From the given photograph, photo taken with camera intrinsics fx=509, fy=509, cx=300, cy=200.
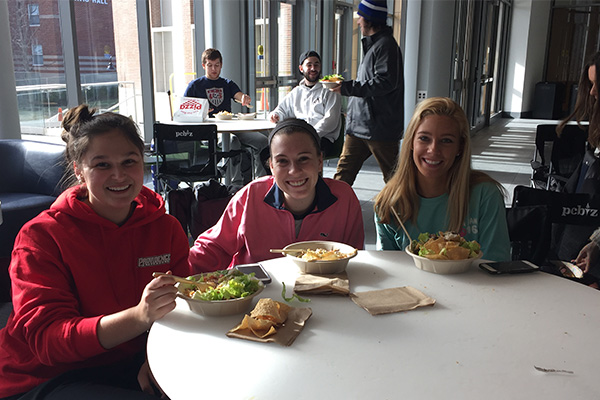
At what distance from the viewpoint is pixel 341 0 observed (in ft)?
26.5

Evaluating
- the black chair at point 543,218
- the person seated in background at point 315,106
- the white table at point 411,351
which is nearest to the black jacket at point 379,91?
the person seated in background at point 315,106

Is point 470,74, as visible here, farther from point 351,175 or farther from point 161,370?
point 161,370

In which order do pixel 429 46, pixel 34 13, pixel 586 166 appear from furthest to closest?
pixel 429 46 < pixel 34 13 < pixel 586 166

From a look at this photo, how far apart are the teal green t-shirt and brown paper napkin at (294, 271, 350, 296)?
0.58 meters

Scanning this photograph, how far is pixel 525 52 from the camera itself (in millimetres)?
13195

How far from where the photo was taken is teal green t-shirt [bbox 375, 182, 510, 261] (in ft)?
5.82

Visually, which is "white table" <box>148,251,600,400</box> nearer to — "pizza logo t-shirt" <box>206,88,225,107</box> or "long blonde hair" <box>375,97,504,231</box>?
"long blonde hair" <box>375,97,504,231</box>

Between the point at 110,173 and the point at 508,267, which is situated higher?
the point at 110,173

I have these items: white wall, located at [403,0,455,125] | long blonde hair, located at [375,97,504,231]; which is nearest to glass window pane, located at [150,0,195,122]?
white wall, located at [403,0,455,125]

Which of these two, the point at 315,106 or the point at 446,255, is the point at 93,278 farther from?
the point at 315,106

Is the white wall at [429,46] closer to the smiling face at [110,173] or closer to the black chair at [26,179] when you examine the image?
the black chair at [26,179]

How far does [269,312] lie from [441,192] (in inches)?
39.9

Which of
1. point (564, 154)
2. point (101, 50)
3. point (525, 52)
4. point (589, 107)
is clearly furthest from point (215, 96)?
point (525, 52)

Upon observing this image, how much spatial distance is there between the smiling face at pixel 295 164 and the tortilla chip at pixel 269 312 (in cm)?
61
